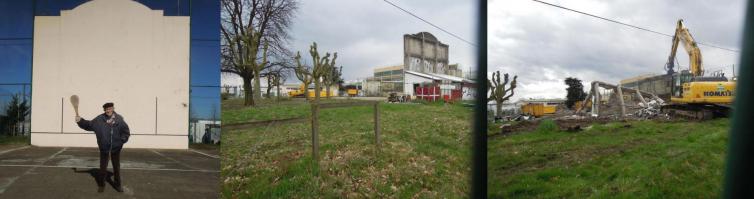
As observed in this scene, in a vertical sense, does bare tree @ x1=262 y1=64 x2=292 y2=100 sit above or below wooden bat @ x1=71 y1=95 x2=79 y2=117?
above

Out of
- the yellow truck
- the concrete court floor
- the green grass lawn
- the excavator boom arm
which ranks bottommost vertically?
the concrete court floor

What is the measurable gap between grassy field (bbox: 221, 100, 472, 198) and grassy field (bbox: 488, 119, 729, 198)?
0.17m

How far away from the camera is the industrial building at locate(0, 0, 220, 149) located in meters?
2.22

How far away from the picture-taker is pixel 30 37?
2.38 metres

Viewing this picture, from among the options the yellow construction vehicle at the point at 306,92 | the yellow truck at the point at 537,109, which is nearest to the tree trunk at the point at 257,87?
the yellow construction vehicle at the point at 306,92

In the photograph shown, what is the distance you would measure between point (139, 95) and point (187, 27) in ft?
1.36

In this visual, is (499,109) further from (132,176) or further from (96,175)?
(96,175)

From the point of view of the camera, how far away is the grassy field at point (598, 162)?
1.61 meters

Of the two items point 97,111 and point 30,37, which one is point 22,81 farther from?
point 97,111

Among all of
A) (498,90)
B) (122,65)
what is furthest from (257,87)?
Result: (498,90)

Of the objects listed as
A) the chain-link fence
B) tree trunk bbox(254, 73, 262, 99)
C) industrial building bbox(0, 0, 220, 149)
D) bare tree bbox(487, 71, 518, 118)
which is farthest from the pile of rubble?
the chain-link fence

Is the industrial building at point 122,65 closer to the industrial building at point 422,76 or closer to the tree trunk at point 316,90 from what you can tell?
the tree trunk at point 316,90

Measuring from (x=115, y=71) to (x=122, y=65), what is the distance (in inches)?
1.9

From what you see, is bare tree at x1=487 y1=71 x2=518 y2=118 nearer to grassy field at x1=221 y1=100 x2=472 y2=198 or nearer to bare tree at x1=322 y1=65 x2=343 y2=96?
grassy field at x1=221 y1=100 x2=472 y2=198
